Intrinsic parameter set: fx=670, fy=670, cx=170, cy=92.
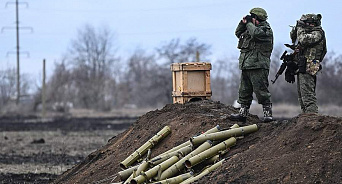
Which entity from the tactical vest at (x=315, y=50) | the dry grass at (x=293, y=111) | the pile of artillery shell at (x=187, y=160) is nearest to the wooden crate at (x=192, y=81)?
the tactical vest at (x=315, y=50)

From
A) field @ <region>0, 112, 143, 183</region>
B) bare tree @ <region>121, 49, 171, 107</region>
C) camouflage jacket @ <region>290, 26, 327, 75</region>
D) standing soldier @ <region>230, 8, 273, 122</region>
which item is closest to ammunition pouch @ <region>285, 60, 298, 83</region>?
camouflage jacket @ <region>290, 26, 327, 75</region>

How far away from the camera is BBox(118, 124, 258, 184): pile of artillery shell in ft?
30.7

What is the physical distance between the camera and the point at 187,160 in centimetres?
952

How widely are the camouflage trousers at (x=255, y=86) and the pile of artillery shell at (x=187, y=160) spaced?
1065 millimetres

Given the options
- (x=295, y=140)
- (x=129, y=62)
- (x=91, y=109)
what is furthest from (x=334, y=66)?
(x=295, y=140)

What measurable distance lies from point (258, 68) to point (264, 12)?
1136 mm

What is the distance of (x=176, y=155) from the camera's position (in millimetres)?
9977

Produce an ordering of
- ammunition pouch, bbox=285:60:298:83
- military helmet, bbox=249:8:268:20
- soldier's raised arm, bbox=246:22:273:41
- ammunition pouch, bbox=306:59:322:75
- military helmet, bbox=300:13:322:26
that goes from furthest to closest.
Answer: ammunition pouch, bbox=285:60:298:83
military helmet, bbox=300:13:322:26
ammunition pouch, bbox=306:59:322:75
military helmet, bbox=249:8:268:20
soldier's raised arm, bbox=246:22:273:41

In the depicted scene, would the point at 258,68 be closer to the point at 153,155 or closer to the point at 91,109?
the point at 153,155

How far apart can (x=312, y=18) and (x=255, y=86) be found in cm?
173

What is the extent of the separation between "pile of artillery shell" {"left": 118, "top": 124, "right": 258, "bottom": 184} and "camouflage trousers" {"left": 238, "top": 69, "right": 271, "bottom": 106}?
106 centimetres

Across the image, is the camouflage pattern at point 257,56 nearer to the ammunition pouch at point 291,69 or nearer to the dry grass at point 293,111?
the ammunition pouch at point 291,69

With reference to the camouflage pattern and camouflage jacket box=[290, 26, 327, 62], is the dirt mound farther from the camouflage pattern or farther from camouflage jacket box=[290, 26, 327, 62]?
camouflage jacket box=[290, 26, 327, 62]

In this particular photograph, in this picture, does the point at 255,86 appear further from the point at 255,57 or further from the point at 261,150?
the point at 261,150
